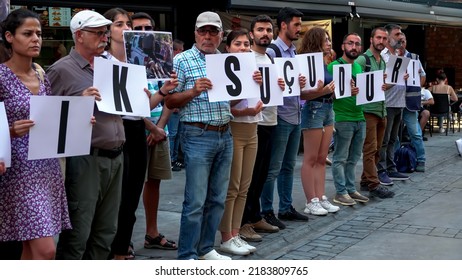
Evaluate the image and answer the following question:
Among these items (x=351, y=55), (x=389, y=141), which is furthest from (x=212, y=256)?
(x=389, y=141)

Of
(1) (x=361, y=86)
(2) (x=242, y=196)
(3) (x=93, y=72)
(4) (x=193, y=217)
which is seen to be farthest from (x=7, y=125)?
(1) (x=361, y=86)

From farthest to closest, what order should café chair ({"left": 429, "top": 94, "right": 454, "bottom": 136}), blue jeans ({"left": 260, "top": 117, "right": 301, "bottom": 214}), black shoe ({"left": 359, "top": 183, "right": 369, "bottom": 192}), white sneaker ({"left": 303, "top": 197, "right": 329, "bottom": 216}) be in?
1. café chair ({"left": 429, "top": 94, "right": 454, "bottom": 136})
2. black shoe ({"left": 359, "top": 183, "right": 369, "bottom": 192})
3. white sneaker ({"left": 303, "top": 197, "right": 329, "bottom": 216})
4. blue jeans ({"left": 260, "top": 117, "right": 301, "bottom": 214})

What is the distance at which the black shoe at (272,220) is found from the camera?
7.07m

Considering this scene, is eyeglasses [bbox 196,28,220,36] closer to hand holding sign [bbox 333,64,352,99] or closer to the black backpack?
hand holding sign [bbox 333,64,352,99]

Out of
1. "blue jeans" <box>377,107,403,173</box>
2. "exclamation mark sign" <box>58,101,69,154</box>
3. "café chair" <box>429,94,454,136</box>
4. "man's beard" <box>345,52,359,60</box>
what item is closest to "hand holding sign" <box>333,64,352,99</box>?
"man's beard" <box>345,52,359,60</box>

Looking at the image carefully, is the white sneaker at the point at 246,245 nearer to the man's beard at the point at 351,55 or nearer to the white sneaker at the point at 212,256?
the white sneaker at the point at 212,256

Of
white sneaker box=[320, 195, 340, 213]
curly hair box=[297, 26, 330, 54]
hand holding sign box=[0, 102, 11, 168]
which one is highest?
curly hair box=[297, 26, 330, 54]

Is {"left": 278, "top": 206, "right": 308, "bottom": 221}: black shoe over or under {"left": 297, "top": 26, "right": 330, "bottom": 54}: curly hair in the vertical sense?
under

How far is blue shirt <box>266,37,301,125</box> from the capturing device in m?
6.98

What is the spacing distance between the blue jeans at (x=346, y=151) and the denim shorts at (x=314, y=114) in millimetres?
735

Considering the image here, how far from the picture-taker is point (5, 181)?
404 cm

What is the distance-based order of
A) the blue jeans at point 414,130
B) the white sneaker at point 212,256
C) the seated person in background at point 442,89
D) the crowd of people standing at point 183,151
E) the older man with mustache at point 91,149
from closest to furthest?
the crowd of people standing at point 183,151
the older man with mustache at point 91,149
the white sneaker at point 212,256
the blue jeans at point 414,130
the seated person in background at point 442,89

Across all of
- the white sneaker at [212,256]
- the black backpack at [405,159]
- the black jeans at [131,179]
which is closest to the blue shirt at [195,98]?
the black jeans at [131,179]

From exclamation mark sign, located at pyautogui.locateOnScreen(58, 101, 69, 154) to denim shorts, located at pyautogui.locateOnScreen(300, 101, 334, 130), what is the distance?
3.79m
